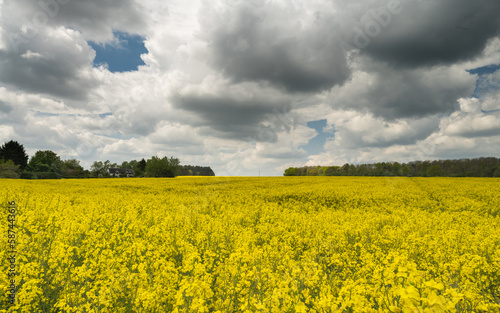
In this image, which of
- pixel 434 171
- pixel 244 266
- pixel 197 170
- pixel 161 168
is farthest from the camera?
pixel 197 170

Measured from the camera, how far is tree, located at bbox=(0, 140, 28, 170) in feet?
222

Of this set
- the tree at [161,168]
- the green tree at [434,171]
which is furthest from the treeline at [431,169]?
the tree at [161,168]

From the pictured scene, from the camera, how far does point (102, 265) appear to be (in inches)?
189

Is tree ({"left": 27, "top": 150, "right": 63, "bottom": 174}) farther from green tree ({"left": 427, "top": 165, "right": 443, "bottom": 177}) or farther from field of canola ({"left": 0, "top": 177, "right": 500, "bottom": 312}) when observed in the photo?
green tree ({"left": 427, "top": 165, "right": 443, "bottom": 177})

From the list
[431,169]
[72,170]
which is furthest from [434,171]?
[72,170]

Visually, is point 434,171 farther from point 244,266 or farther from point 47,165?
point 47,165

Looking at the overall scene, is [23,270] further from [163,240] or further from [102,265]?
[163,240]

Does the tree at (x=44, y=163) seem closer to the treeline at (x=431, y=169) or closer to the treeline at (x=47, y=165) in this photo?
the treeline at (x=47, y=165)

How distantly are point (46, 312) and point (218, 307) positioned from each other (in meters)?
3.01

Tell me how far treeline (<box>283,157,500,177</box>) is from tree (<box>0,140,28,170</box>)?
95674mm

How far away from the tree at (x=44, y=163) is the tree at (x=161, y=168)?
924 inches

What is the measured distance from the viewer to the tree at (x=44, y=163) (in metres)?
62.7

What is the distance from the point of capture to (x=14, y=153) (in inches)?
2707

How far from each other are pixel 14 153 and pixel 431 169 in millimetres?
118476
